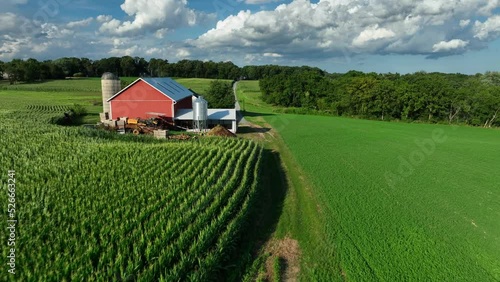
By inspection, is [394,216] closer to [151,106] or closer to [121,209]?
[121,209]

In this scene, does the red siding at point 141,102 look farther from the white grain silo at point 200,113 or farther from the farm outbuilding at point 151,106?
the white grain silo at point 200,113

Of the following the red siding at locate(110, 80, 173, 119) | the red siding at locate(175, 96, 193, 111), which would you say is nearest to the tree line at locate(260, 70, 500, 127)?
the red siding at locate(175, 96, 193, 111)

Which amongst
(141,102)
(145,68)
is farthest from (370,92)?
(145,68)

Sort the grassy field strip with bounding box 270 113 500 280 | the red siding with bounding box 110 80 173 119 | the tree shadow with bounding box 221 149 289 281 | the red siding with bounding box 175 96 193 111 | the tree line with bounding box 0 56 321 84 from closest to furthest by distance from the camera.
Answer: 1. the tree shadow with bounding box 221 149 289 281
2. the grassy field strip with bounding box 270 113 500 280
3. the red siding with bounding box 110 80 173 119
4. the red siding with bounding box 175 96 193 111
5. the tree line with bounding box 0 56 321 84

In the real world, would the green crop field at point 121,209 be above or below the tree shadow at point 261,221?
above

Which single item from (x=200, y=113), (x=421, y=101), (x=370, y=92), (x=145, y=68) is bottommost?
(x=200, y=113)

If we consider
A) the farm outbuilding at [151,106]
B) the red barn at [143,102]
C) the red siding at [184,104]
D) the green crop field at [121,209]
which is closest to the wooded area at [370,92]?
the red siding at [184,104]

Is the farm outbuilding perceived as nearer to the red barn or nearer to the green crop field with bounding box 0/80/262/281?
the red barn
